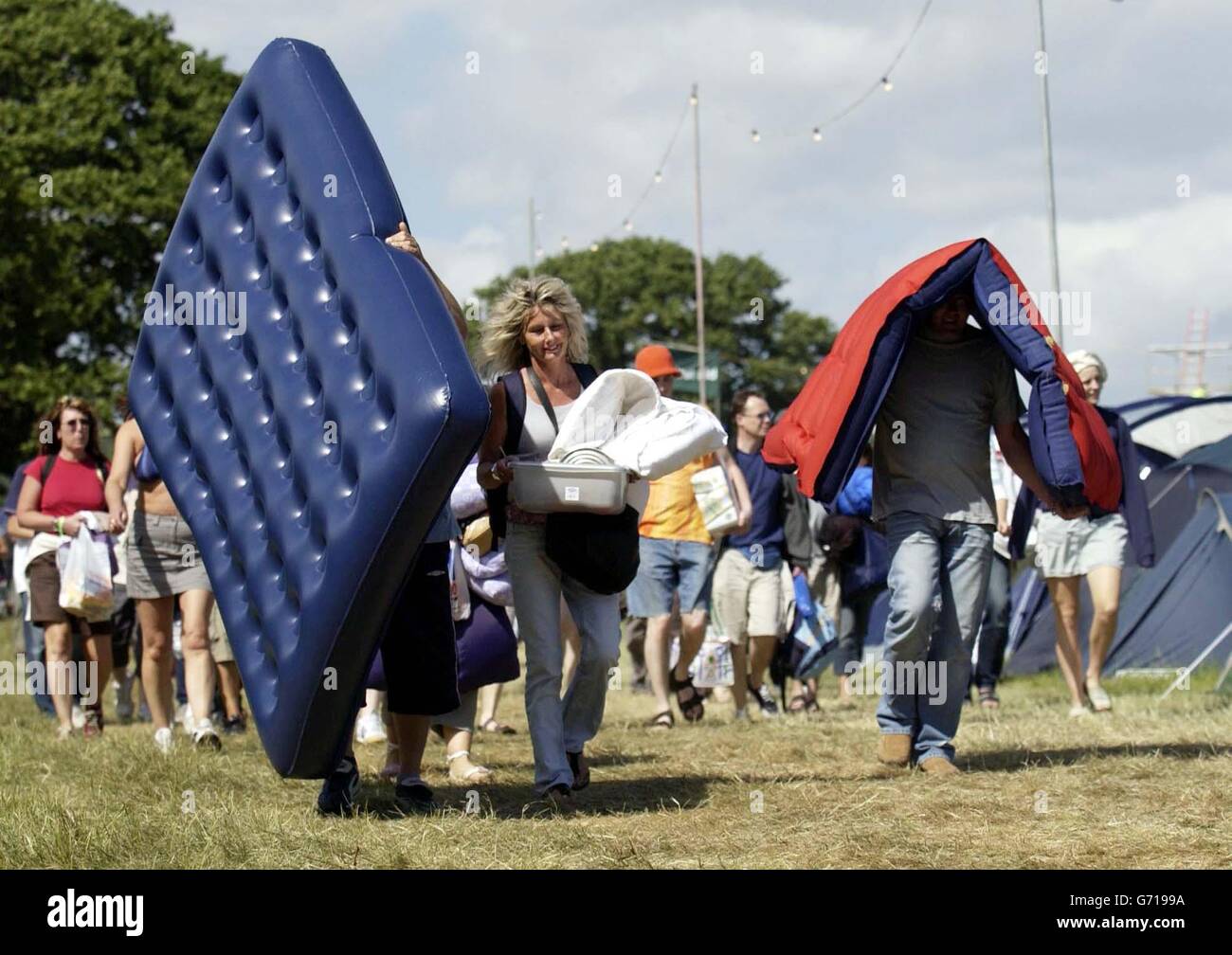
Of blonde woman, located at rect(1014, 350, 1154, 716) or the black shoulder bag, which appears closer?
the black shoulder bag

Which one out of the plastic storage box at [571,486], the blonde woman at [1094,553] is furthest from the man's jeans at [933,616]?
the blonde woman at [1094,553]

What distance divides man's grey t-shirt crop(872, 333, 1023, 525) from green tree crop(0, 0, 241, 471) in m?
24.4

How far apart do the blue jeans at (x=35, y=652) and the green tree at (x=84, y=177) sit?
18.2 metres

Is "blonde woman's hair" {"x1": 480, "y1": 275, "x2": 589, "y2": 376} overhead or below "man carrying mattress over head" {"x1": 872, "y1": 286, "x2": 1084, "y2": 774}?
overhead

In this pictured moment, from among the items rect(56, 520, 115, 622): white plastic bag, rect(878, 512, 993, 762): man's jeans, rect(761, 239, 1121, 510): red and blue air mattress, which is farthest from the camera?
rect(56, 520, 115, 622): white plastic bag

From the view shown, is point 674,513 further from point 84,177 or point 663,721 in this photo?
point 84,177

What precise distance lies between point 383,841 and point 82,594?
4691 mm

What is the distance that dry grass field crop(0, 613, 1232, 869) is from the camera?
5199mm

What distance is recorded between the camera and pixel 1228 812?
18.9 ft

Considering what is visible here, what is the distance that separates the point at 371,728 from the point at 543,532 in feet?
11.3

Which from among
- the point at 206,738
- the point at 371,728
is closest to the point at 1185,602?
the point at 371,728

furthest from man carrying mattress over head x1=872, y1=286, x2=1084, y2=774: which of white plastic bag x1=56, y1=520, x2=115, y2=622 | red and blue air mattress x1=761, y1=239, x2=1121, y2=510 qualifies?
white plastic bag x1=56, y1=520, x2=115, y2=622

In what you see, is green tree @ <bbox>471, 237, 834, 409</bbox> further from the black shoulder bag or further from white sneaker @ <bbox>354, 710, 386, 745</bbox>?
the black shoulder bag
